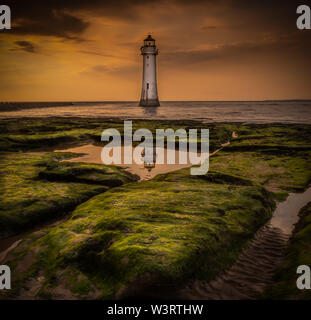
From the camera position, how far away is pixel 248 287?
3.70 m

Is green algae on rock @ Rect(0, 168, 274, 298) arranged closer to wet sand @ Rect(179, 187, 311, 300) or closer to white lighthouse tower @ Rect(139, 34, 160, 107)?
wet sand @ Rect(179, 187, 311, 300)

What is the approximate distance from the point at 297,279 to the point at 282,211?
10.1 ft

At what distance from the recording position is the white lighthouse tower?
6269cm

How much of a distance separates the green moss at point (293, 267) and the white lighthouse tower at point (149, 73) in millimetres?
63211

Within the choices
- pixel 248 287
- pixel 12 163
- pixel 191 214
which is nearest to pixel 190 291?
pixel 248 287

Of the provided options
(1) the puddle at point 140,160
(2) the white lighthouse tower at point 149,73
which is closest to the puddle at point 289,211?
(1) the puddle at point 140,160

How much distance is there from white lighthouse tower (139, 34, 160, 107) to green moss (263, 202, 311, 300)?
63211mm

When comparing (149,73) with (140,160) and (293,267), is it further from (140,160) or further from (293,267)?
(293,267)

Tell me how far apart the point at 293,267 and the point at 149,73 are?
65749 millimetres

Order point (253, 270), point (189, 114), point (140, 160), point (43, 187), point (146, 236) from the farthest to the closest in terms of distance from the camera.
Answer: point (189, 114)
point (140, 160)
point (43, 187)
point (146, 236)
point (253, 270)

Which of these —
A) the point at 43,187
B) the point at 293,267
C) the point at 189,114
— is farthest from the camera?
the point at 189,114

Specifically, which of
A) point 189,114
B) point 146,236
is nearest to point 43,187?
point 146,236

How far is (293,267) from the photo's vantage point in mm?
3941

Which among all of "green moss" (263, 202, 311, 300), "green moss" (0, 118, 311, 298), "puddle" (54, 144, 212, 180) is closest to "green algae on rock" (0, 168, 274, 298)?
"green moss" (0, 118, 311, 298)
